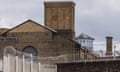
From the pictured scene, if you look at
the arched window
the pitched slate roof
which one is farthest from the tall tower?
the arched window

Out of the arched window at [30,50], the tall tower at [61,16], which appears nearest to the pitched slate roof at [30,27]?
the arched window at [30,50]

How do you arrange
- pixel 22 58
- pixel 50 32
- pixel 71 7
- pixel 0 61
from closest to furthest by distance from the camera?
pixel 0 61, pixel 22 58, pixel 50 32, pixel 71 7

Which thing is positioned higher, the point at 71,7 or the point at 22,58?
the point at 71,7

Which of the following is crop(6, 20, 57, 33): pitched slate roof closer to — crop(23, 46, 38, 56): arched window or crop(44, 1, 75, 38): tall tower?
crop(23, 46, 38, 56): arched window

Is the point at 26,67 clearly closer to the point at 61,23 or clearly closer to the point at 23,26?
the point at 23,26

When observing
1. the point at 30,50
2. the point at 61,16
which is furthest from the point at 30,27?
the point at 61,16

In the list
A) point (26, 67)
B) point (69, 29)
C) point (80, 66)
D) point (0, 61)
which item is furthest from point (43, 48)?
point (0, 61)

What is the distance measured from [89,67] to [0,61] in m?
15.6

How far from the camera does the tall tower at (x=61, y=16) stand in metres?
62.6

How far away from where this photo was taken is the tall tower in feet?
205

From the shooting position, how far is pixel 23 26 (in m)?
58.2

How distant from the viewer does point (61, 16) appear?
6266 centimetres

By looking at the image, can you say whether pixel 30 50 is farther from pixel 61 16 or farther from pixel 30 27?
pixel 61 16

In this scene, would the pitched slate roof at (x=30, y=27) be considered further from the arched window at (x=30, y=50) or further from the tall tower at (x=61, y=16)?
the tall tower at (x=61, y=16)
